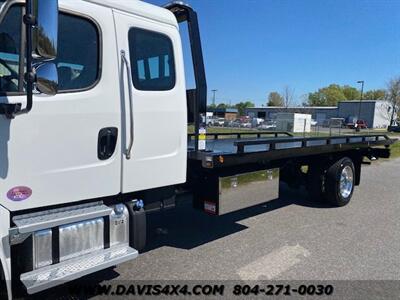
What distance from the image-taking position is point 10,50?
2588 millimetres

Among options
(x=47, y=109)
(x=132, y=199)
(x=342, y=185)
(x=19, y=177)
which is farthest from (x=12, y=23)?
(x=342, y=185)

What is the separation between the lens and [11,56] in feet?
8.50

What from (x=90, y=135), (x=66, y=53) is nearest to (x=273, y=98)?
(x=90, y=135)

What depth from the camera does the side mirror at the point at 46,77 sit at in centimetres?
→ 235

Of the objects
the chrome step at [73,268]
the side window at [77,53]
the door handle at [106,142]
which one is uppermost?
the side window at [77,53]

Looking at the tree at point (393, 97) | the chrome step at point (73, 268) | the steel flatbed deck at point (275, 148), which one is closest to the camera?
the chrome step at point (73, 268)

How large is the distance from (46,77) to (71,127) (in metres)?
0.66

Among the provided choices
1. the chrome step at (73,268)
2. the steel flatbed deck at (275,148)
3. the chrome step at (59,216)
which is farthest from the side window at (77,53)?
the steel flatbed deck at (275,148)

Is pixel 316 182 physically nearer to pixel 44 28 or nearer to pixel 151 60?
pixel 151 60

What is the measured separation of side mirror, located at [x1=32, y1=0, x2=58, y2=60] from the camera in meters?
2.14

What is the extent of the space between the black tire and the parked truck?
2.79 meters

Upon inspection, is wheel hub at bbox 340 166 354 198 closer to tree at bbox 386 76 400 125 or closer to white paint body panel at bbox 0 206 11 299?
white paint body panel at bbox 0 206 11 299

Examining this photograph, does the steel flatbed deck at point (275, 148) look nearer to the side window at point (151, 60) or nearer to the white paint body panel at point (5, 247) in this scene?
the side window at point (151, 60)

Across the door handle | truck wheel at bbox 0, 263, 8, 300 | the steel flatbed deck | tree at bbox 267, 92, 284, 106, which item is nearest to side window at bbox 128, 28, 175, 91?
the door handle
